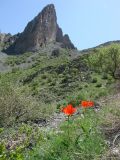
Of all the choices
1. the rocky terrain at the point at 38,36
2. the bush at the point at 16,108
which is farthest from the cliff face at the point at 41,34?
the bush at the point at 16,108

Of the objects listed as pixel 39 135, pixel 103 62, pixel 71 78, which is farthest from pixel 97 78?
pixel 39 135

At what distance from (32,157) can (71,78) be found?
4432 centimetres

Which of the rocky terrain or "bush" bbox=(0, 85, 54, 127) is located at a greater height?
the rocky terrain

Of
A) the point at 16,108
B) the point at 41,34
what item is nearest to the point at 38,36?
the point at 41,34

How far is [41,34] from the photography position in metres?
133

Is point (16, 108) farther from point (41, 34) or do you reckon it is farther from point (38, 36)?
point (41, 34)

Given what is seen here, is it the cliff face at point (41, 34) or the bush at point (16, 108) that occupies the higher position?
the cliff face at point (41, 34)

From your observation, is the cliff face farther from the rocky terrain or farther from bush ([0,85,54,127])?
bush ([0,85,54,127])

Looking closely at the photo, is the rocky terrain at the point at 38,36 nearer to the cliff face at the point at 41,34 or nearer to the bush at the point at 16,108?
the cliff face at the point at 41,34

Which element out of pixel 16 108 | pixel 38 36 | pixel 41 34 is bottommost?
pixel 16 108

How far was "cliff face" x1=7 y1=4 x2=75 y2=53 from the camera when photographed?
417ft

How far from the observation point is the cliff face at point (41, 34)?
5002 inches

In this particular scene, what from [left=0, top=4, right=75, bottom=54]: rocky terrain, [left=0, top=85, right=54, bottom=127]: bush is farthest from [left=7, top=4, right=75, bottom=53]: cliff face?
[left=0, top=85, right=54, bottom=127]: bush

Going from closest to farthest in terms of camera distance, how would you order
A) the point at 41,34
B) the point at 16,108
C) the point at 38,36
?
1. the point at 16,108
2. the point at 38,36
3. the point at 41,34
